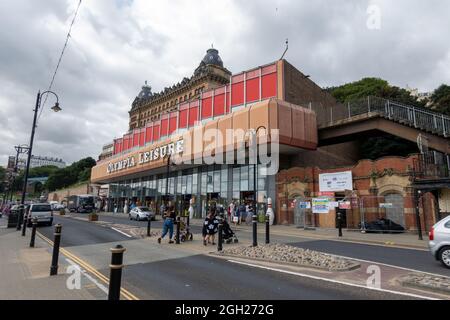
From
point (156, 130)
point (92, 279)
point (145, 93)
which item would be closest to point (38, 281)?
point (92, 279)

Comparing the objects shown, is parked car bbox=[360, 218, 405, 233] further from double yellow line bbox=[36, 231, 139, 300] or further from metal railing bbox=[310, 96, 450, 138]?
double yellow line bbox=[36, 231, 139, 300]

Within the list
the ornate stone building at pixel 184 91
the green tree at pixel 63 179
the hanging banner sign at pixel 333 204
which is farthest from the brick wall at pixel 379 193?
the green tree at pixel 63 179

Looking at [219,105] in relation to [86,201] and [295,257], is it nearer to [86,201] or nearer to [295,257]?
[295,257]

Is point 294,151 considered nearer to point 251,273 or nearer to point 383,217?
point 383,217

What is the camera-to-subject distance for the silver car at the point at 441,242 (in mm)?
8969

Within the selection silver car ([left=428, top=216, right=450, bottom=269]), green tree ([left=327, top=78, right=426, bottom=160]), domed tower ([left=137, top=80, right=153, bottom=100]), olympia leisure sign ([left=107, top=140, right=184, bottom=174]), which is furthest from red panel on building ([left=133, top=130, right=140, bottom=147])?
domed tower ([left=137, top=80, right=153, bottom=100])

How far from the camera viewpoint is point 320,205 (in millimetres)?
22484

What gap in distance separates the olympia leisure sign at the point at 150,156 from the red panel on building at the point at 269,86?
34.2 feet

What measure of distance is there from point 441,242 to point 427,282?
3049mm

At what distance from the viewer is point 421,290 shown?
21.3 ft

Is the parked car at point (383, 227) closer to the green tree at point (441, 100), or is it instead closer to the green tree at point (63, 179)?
the green tree at point (441, 100)

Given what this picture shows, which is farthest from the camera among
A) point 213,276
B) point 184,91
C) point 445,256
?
point 184,91
